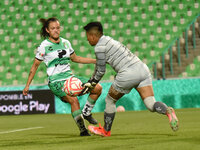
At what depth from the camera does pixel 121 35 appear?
55.7 feet

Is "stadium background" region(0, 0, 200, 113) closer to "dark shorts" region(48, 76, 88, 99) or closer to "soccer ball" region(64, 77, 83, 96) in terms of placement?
"dark shorts" region(48, 76, 88, 99)

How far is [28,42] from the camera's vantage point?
17.4 metres

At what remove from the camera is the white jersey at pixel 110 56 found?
5789 millimetres

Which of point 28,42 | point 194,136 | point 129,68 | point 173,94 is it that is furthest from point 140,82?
point 28,42

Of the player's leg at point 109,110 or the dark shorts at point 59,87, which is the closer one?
the player's leg at point 109,110

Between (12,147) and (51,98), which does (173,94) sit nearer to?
(51,98)

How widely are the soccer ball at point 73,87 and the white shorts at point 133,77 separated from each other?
1.87 ft

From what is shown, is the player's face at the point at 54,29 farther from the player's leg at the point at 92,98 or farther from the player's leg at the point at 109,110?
the player's leg at the point at 109,110

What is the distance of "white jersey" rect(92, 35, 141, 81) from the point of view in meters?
5.79

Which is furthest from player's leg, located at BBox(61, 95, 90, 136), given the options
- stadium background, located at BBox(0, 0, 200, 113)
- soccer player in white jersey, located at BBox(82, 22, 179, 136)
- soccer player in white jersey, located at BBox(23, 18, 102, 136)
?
stadium background, located at BBox(0, 0, 200, 113)

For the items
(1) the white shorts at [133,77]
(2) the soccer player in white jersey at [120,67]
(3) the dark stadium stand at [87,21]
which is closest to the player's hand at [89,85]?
(2) the soccer player in white jersey at [120,67]

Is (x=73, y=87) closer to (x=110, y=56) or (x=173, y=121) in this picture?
(x=110, y=56)

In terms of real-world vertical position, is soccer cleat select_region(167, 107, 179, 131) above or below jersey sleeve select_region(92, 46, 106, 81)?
below

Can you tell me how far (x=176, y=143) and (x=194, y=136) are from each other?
812mm
